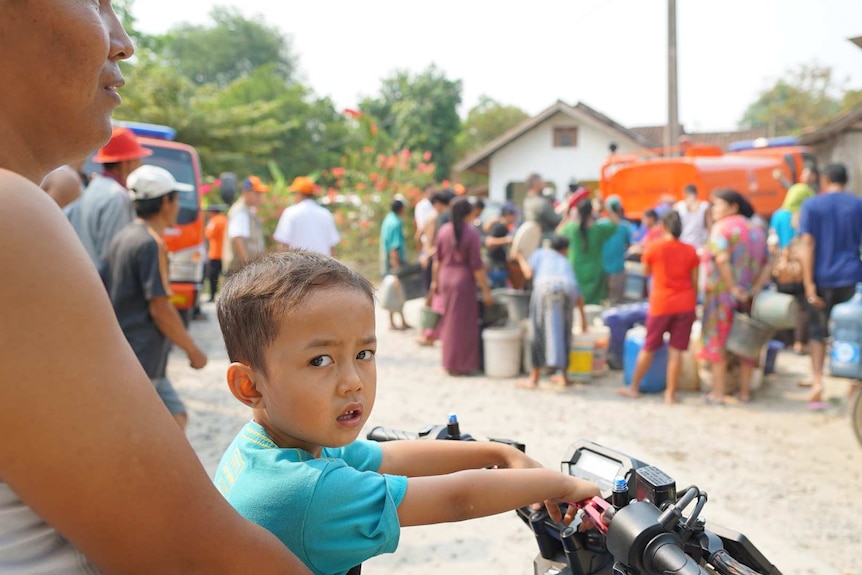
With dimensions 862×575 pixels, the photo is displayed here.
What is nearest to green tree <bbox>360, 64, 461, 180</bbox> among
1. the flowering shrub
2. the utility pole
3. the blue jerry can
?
the flowering shrub

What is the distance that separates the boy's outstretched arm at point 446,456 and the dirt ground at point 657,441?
2.23m

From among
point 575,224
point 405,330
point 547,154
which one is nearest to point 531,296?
point 575,224

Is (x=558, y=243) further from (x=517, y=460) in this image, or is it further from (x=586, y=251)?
(x=517, y=460)

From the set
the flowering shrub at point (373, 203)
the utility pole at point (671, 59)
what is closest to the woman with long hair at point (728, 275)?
the utility pole at point (671, 59)

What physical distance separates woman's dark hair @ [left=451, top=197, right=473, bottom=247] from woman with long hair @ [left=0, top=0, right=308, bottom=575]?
654 cm

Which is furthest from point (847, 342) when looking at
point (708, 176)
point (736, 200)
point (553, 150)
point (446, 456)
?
point (553, 150)

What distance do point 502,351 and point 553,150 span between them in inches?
858

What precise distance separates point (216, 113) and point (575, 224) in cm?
1678

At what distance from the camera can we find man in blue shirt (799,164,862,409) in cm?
648

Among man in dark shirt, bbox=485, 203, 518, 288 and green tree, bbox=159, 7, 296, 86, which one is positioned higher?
green tree, bbox=159, 7, 296, 86

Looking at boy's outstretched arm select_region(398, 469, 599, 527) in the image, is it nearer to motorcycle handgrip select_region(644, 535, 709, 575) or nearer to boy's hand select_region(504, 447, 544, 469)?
boy's hand select_region(504, 447, 544, 469)

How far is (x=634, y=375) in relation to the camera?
6.98 meters

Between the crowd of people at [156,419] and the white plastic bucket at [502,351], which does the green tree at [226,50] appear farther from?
the crowd of people at [156,419]

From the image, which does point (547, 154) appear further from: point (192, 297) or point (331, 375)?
point (331, 375)
